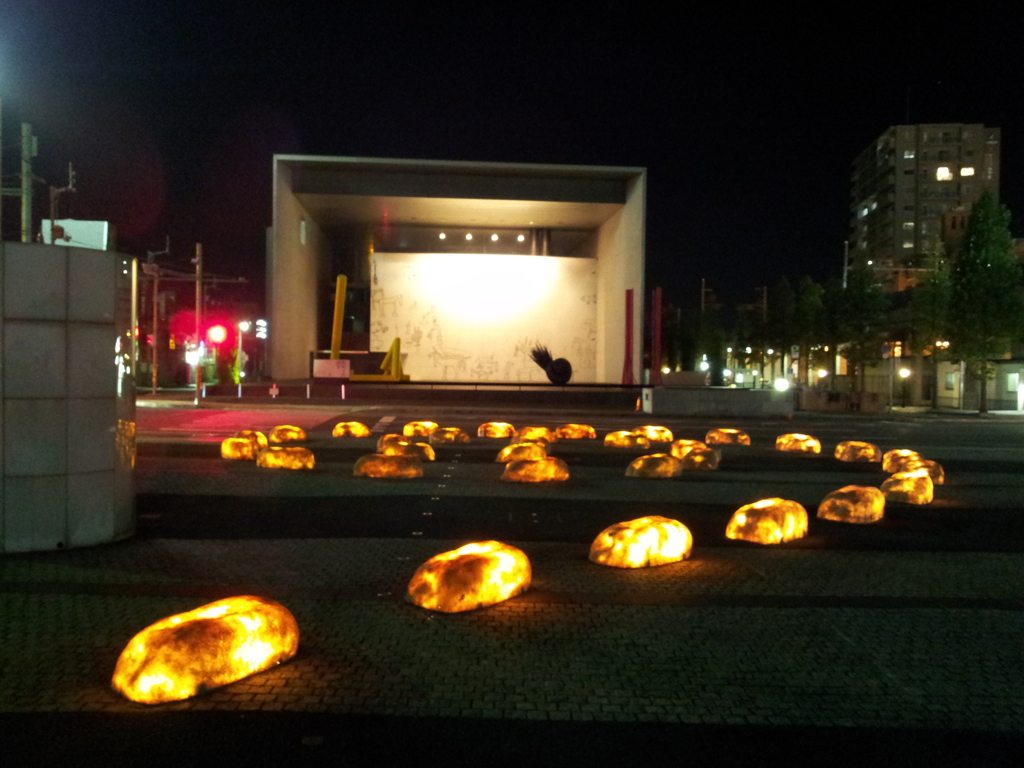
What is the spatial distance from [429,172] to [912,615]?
129 ft

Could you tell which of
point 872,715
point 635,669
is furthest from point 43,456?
point 872,715

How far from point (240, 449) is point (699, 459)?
7993 millimetres

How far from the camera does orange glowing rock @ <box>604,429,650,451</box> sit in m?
19.8

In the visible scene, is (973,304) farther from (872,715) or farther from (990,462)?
(872,715)

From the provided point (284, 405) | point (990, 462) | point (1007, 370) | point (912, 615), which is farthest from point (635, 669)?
point (1007, 370)

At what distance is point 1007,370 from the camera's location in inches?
1857

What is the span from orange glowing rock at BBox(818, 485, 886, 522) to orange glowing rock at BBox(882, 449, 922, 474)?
17.1 ft

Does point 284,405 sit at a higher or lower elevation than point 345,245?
lower

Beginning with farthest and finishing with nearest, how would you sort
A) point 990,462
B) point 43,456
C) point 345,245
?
1. point 345,245
2. point 990,462
3. point 43,456

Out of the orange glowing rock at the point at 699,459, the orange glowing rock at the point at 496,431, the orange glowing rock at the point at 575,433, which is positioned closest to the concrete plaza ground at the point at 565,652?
the orange glowing rock at the point at 699,459

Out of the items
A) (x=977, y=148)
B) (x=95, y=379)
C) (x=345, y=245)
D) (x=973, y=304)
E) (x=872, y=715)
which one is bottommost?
(x=872, y=715)

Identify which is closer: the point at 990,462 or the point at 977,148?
the point at 990,462

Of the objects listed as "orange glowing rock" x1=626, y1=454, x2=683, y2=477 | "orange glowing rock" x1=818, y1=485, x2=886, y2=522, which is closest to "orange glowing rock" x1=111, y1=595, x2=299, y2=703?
"orange glowing rock" x1=818, y1=485, x2=886, y2=522

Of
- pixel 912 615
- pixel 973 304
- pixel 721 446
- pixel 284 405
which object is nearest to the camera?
pixel 912 615
